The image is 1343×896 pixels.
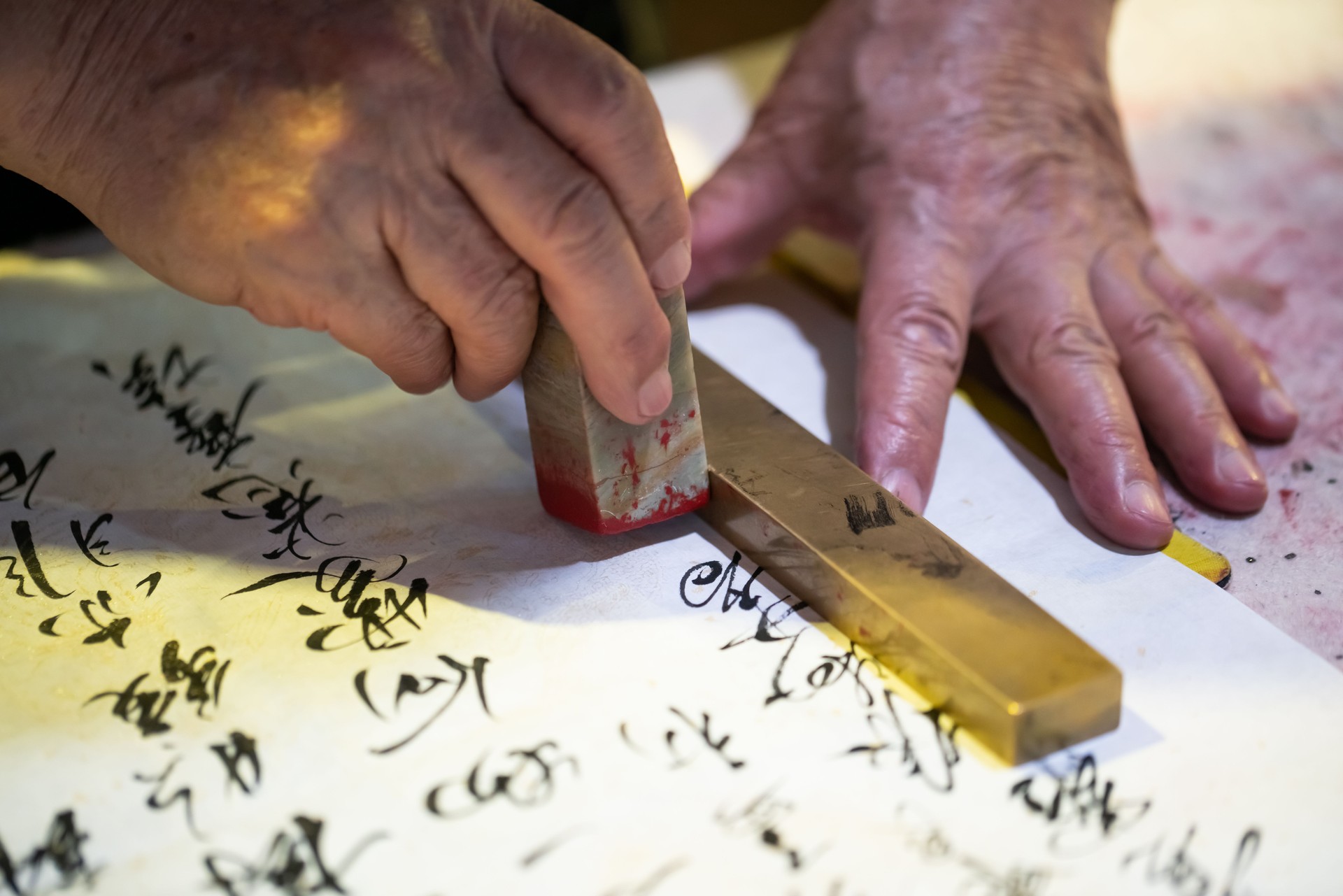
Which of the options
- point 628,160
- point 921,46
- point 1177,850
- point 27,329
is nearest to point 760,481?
point 628,160

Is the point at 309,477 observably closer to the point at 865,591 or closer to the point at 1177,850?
the point at 865,591

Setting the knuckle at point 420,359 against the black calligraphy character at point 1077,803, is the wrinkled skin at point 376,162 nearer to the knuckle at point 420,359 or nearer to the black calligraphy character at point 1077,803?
the knuckle at point 420,359

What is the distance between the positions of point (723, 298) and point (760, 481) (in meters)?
0.52

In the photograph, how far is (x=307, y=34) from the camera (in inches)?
29.8

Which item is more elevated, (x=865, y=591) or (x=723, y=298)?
(x=865, y=591)

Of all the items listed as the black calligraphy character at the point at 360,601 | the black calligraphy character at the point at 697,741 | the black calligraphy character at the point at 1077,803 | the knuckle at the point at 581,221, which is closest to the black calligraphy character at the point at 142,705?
the black calligraphy character at the point at 360,601

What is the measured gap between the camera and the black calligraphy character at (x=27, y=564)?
0.89 metres

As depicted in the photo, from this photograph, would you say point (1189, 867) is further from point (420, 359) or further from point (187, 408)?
point (187, 408)

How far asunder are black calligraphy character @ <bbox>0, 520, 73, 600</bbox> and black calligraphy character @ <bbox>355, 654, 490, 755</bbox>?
0.29 meters

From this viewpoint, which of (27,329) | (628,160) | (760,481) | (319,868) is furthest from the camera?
(27,329)

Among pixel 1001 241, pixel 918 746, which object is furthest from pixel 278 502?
pixel 1001 241

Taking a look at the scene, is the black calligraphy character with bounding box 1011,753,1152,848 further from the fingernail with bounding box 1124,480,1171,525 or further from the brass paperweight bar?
the fingernail with bounding box 1124,480,1171,525

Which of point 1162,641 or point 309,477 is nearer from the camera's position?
point 1162,641

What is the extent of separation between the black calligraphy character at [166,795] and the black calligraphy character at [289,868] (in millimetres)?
34
